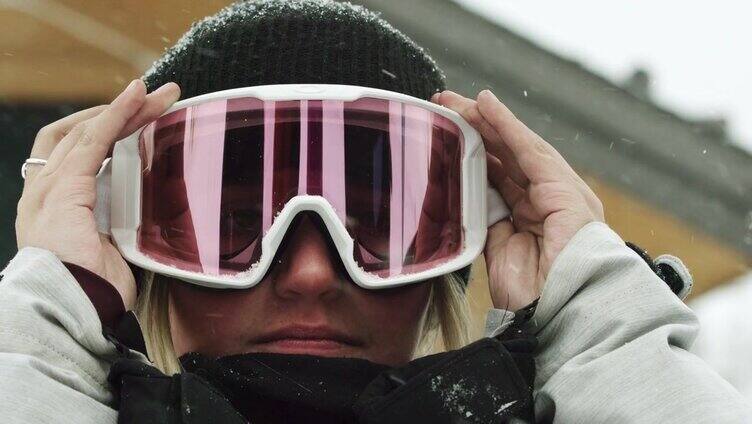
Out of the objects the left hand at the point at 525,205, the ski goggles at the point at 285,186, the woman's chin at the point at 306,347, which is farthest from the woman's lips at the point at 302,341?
the left hand at the point at 525,205

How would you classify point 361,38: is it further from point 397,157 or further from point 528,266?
point 528,266

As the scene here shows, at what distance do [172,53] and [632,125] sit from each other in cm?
304

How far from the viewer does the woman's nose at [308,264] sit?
212 centimetres

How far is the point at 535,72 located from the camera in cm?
523

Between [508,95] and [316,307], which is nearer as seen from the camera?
[316,307]

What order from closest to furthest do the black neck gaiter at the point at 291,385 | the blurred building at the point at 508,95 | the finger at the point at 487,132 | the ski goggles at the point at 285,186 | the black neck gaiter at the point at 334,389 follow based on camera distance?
the black neck gaiter at the point at 334,389 → the black neck gaiter at the point at 291,385 → the ski goggles at the point at 285,186 → the finger at the point at 487,132 → the blurred building at the point at 508,95

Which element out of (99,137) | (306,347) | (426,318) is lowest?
(426,318)

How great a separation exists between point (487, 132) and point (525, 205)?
196 mm

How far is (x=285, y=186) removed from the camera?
2227mm

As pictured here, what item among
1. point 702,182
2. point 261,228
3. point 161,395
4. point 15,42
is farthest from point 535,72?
point 161,395

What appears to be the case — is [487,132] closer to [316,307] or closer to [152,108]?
[316,307]

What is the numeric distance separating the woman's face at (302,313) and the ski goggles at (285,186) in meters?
0.04

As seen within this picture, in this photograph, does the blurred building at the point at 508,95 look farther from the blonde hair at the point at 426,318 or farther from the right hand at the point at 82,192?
the right hand at the point at 82,192

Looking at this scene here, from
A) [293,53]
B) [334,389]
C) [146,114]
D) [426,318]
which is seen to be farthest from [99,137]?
[426,318]
